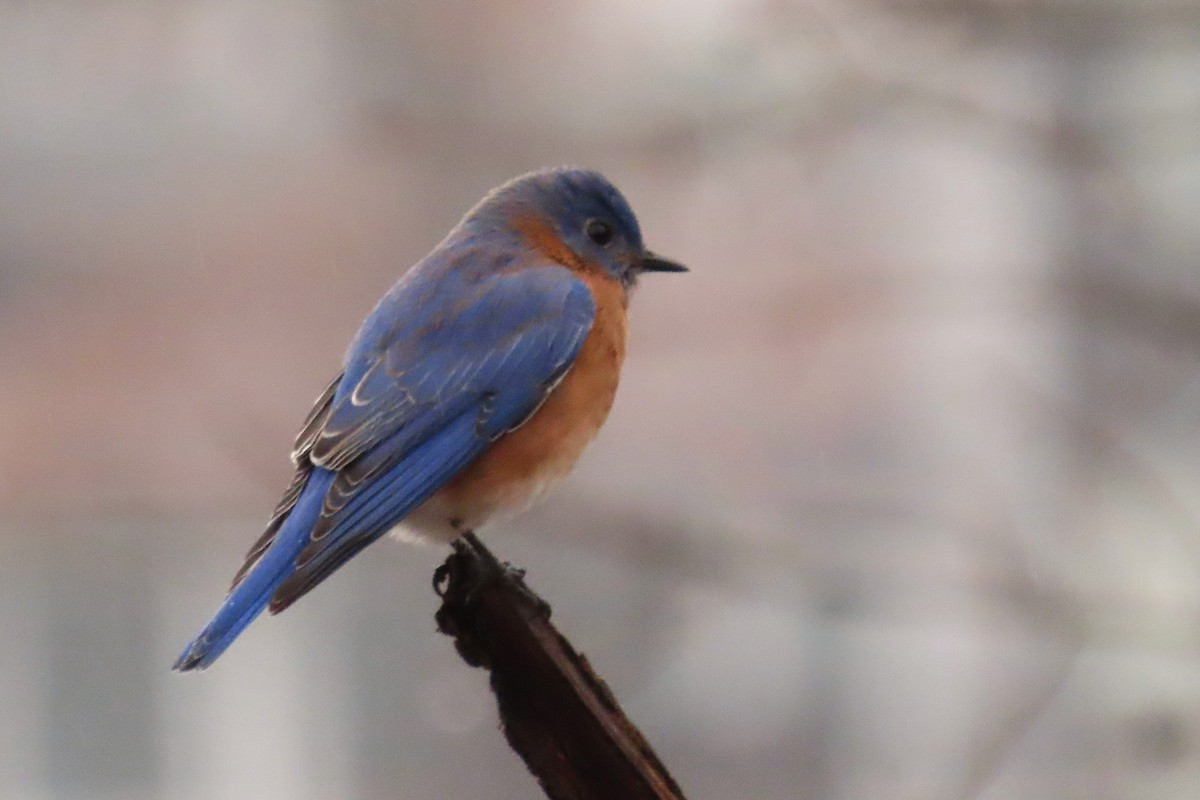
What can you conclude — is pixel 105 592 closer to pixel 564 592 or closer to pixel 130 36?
pixel 564 592

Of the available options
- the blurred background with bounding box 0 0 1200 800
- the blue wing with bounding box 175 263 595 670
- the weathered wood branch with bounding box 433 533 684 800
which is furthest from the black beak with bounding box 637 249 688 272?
the blurred background with bounding box 0 0 1200 800

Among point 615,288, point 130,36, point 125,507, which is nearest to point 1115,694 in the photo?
point 615,288

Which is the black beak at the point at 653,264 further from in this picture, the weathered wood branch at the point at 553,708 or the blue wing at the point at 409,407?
the weathered wood branch at the point at 553,708

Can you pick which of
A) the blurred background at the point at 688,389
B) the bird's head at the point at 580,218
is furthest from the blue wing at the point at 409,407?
the blurred background at the point at 688,389

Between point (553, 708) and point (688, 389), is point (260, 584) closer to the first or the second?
point (553, 708)

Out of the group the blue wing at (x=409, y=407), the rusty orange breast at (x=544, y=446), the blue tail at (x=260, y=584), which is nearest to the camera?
the blue tail at (x=260, y=584)

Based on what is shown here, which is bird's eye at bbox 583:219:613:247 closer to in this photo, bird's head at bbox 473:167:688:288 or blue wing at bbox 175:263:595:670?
bird's head at bbox 473:167:688:288
